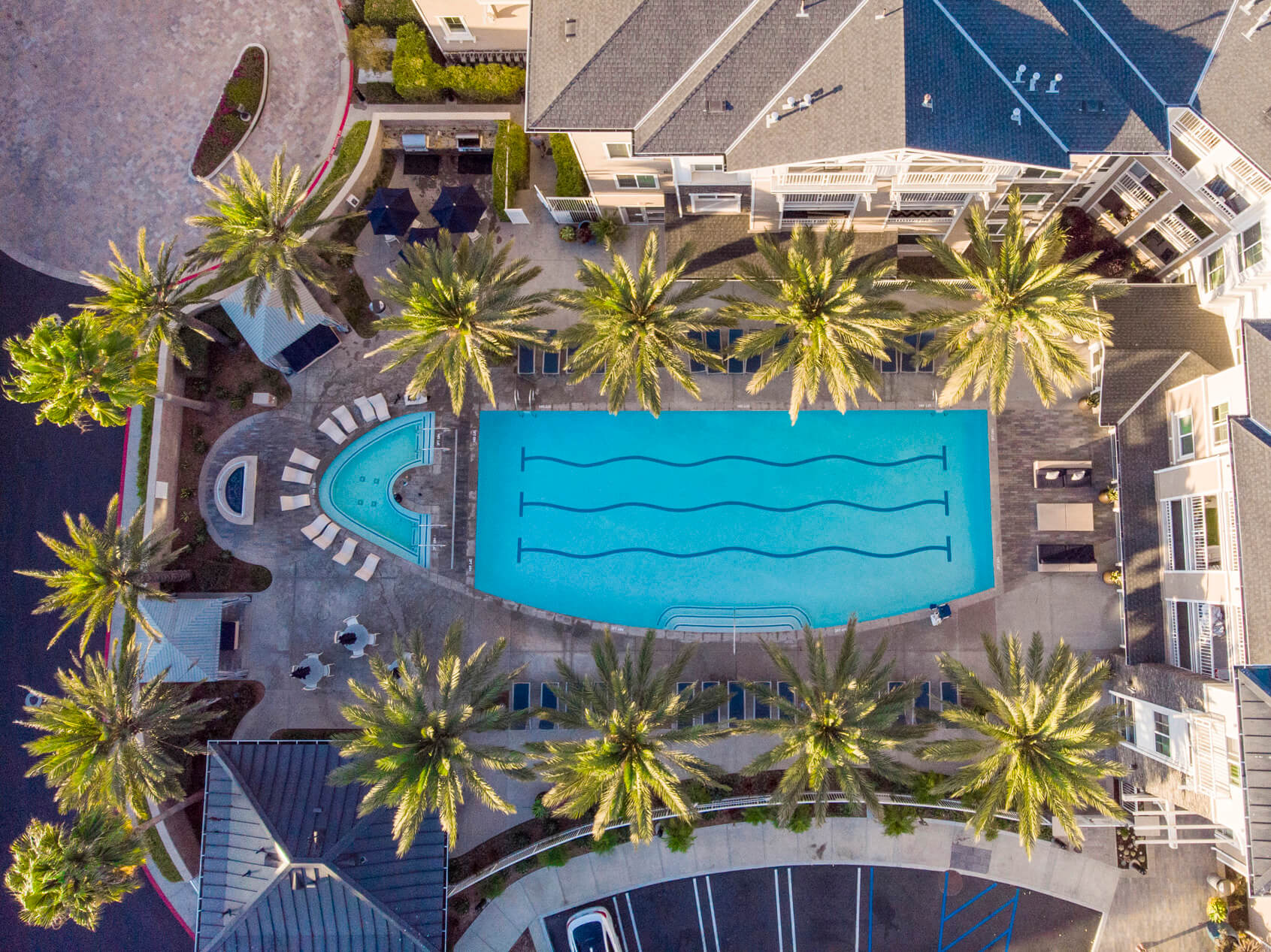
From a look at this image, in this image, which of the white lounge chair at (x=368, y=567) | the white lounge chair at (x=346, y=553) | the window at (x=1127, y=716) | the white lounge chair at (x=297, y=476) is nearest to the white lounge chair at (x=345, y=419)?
the white lounge chair at (x=297, y=476)

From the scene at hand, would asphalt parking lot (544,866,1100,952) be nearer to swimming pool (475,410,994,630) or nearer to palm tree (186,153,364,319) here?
swimming pool (475,410,994,630)

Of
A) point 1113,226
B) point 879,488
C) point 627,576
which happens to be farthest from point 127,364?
point 1113,226

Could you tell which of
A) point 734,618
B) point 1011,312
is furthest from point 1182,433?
point 734,618

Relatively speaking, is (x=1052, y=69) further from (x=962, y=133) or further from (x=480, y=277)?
(x=480, y=277)

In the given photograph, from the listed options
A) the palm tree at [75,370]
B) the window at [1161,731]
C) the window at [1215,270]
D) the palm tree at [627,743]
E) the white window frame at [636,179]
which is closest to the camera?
the palm tree at [627,743]

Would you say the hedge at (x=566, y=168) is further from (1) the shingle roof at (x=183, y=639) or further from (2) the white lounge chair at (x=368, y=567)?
(1) the shingle roof at (x=183, y=639)

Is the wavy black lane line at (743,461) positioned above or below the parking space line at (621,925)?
above

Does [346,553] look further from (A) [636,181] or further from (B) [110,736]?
(A) [636,181]
